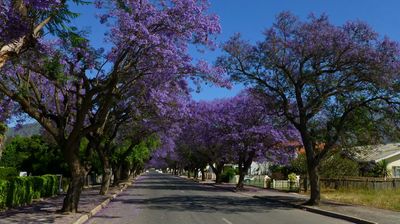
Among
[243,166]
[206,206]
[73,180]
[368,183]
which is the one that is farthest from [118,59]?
[243,166]

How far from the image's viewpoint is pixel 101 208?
75.7 feet

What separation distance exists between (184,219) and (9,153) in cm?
3815

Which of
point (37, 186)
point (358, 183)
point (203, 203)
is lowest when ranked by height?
point (203, 203)

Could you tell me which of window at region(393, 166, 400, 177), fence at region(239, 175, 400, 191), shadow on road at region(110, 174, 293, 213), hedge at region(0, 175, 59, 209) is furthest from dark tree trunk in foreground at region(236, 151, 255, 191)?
hedge at region(0, 175, 59, 209)

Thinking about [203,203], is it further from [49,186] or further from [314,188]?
[49,186]

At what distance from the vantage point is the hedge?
773 inches

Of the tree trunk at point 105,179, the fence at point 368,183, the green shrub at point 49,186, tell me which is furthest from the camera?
the fence at point 368,183

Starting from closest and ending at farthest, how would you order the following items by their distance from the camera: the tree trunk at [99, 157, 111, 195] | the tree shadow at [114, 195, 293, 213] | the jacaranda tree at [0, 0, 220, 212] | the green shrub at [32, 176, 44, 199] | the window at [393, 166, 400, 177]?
the jacaranda tree at [0, 0, 220, 212] → the tree shadow at [114, 195, 293, 213] → the green shrub at [32, 176, 44, 199] → the tree trunk at [99, 157, 111, 195] → the window at [393, 166, 400, 177]

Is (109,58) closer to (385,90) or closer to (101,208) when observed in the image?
(101,208)

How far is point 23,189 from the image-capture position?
73.1ft

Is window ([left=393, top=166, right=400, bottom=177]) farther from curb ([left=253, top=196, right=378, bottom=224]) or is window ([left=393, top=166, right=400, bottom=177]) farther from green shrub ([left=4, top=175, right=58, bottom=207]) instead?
green shrub ([left=4, top=175, right=58, bottom=207])

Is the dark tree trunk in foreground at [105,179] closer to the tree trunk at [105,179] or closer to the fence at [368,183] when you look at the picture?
the tree trunk at [105,179]

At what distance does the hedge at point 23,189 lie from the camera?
19641mm

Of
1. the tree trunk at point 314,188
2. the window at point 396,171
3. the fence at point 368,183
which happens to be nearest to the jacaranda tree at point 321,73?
the tree trunk at point 314,188
